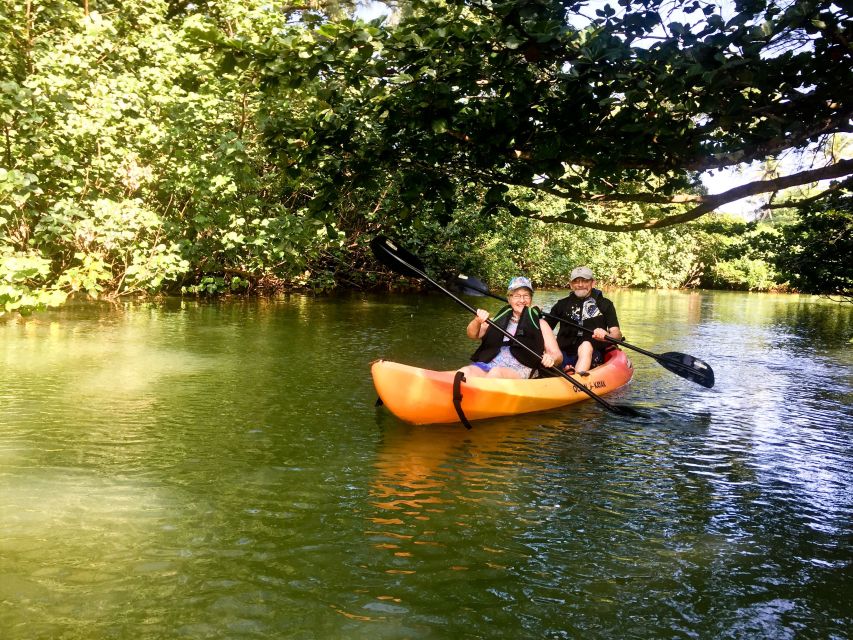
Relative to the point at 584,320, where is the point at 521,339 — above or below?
below

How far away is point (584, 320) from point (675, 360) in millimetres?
1282

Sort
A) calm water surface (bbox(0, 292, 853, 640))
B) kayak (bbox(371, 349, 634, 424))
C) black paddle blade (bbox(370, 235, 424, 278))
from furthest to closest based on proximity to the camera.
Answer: black paddle blade (bbox(370, 235, 424, 278)), kayak (bbox(371, 349, 634, 424)), calm water surface (bbox(0, 292, 853, 640))

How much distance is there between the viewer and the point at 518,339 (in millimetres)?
7633

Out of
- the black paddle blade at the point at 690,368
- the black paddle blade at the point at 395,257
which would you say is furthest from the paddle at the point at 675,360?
the black paddle blade at the point at 395,257

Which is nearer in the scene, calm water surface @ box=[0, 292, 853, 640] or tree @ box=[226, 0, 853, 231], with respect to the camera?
calm water surface @ box=[0, 292, 853, 640]

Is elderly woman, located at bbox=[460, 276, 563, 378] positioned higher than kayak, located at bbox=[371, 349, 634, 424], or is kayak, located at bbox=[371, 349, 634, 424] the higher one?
elderly woman, located at bbox=[460, 276, 563, 378]

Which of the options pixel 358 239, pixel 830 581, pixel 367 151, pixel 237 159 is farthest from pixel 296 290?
pixel 830 581

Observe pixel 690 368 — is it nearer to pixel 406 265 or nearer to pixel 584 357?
pixel 584 357

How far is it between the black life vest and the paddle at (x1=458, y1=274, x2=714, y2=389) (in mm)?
780

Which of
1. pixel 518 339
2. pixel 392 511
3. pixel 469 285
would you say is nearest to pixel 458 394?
pixel 518 339

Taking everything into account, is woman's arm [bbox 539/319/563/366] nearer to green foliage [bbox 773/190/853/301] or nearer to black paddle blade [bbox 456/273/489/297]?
black paddle blade [bbox 456/273/489/297]

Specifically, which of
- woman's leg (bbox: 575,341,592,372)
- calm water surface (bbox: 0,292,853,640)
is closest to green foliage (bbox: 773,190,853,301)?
calm water surface (bbox: 0,292,853,640)

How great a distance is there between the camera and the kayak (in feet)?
21.6

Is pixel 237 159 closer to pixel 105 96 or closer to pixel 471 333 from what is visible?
pixel 105 96
